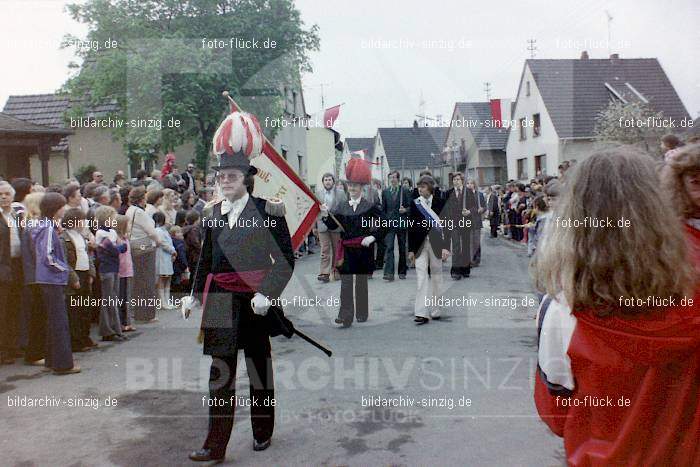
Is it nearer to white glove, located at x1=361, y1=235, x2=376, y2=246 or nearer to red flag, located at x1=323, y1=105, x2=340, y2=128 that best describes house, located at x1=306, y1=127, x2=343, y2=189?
red flag, located at x1=323, y1=105, x2=340, y2=128

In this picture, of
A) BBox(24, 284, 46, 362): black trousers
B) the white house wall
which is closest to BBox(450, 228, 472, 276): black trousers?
BBox(24, 284, 46, 362): black trousers

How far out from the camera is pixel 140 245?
9.28 meters

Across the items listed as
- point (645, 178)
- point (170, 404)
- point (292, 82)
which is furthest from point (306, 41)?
point (645, 178)

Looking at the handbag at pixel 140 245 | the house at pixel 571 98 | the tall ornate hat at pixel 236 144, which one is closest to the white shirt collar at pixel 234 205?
the tall ornate hat at pixel 236 144

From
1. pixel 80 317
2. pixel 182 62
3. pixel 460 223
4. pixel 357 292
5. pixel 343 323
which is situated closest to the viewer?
pixel 80 317

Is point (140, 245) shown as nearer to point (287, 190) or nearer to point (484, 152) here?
point (287, 190)

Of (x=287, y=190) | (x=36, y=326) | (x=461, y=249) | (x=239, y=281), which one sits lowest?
(x=36, y=326)

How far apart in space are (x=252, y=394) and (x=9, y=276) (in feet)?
12.7

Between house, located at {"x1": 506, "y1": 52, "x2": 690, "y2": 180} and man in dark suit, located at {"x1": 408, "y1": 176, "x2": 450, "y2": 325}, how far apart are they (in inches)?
1086

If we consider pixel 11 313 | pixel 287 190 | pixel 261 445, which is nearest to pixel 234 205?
pixel 261 445

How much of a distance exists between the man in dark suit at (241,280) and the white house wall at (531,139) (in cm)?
3292

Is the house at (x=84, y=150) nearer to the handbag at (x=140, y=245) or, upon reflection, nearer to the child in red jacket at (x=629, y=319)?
the handbag at (x=140, y=245)

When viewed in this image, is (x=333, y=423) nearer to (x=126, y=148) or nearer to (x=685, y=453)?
(x=685, y=453)

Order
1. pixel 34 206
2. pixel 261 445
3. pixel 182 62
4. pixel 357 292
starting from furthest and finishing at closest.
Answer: pixel 182 62, pixel 357 292, pixel 34 206, pixel 261 445
